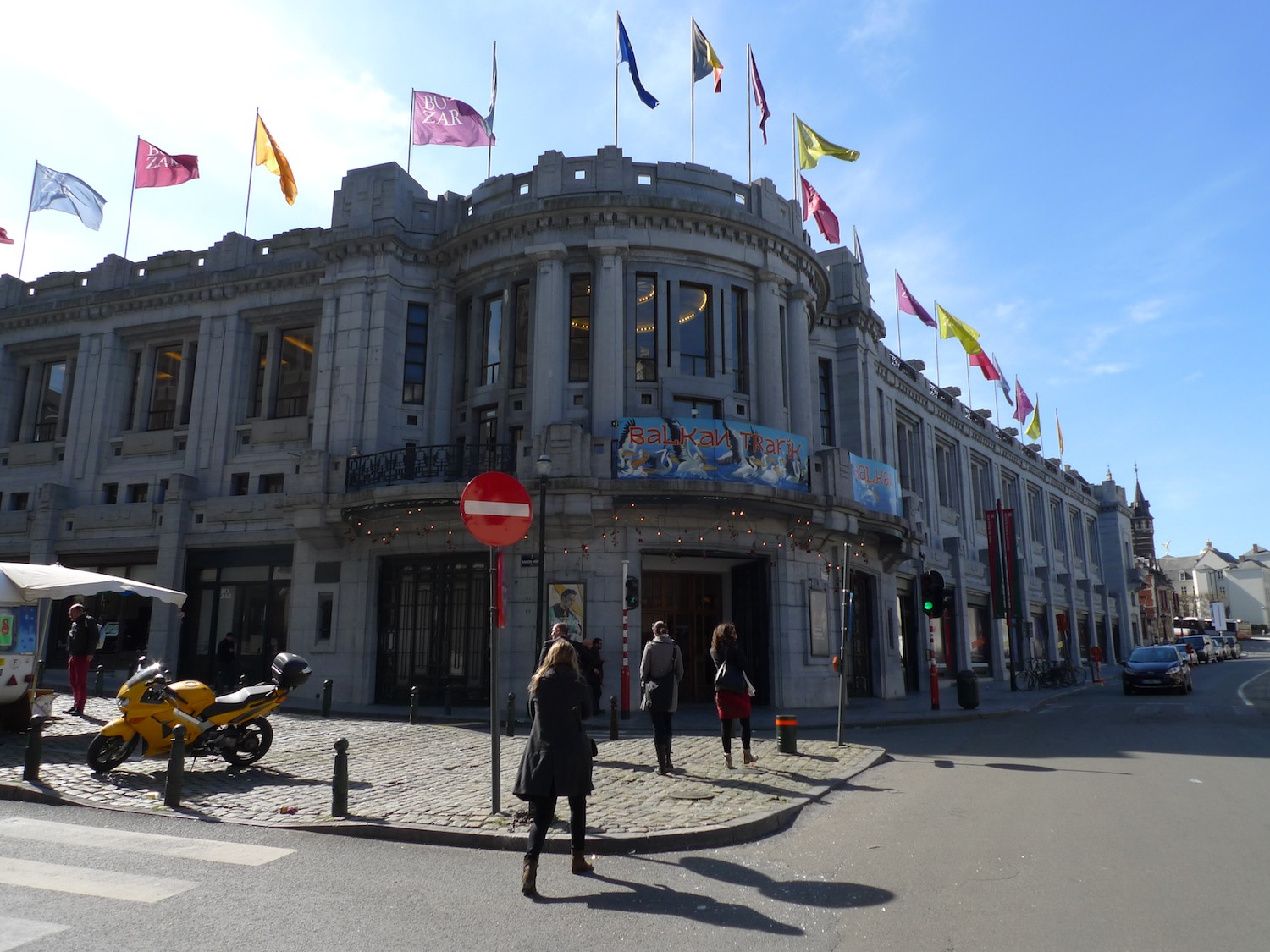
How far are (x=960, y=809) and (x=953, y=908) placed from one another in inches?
131

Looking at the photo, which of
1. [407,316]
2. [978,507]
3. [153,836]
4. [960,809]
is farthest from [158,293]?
[978,507]

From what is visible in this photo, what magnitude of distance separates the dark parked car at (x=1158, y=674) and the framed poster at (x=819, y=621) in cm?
1166

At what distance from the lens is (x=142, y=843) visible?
6.95m

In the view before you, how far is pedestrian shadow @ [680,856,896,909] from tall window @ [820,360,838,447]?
20619 millimetres

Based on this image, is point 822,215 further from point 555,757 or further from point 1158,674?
point 555,757

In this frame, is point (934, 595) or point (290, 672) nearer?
point (290, 672)

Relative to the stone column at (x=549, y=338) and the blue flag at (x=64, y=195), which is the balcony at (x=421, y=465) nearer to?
the stone column at (x=549, y=338)

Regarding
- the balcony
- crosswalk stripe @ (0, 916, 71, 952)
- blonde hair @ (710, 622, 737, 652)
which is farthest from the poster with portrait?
crosswalk stripe @ (0, 916, 71, 952)

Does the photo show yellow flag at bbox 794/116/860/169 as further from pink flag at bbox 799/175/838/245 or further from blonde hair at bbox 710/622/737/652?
blonde hair at bbox 710/622/737/652

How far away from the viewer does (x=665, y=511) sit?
62.9 ft

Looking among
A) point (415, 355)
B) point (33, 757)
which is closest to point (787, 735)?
point (33, 757)

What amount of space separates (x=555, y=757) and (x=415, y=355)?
18.7 metres

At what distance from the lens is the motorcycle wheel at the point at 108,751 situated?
32.2 feet

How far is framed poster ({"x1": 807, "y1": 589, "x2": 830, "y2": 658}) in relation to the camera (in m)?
20.7
